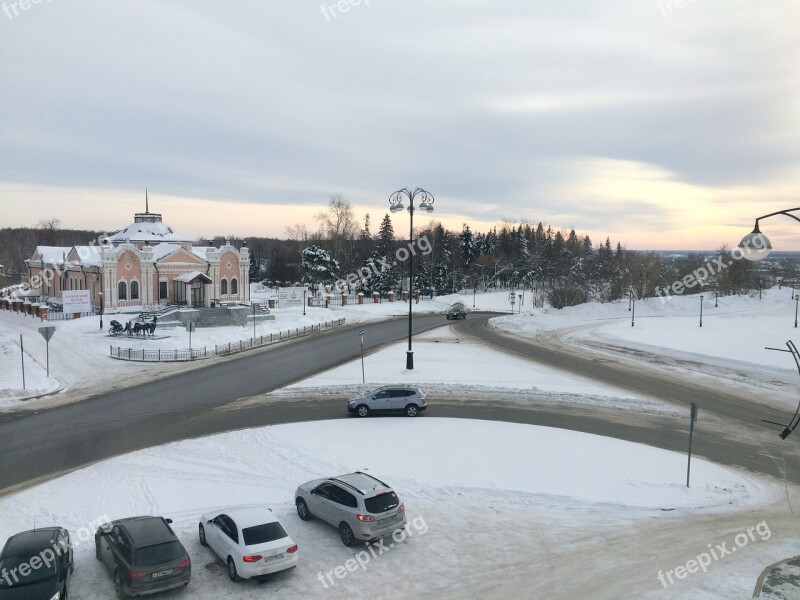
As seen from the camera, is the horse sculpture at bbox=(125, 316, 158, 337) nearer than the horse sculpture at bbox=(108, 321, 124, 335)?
Yes

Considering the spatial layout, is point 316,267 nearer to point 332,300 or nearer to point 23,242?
point 332,300

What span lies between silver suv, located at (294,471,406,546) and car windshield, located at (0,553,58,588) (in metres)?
5.35

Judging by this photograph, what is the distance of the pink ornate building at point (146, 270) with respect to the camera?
171 ft

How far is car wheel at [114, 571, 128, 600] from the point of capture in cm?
987

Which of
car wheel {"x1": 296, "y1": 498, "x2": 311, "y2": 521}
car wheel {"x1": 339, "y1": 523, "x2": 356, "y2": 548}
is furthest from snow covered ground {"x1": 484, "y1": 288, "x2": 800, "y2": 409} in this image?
car wheel {"x1": 296, "y1": 498, "x2": 311, "y2": 521}

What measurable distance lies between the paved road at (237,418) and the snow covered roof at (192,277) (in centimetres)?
2396

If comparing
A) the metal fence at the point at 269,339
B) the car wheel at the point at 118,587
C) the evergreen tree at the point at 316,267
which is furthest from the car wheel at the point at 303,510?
the evergreen tree at the point at 316,267

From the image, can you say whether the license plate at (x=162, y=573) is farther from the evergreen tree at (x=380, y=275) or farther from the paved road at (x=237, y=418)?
the evergreen tree at (x=380, y=275)

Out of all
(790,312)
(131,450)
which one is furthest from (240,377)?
(790,312)

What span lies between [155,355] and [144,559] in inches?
1086

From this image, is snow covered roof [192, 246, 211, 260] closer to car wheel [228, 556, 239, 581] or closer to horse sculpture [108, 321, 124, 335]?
horse sculpture [108, 321, 124, 335]

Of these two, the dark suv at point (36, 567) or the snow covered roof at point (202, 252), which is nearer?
the dark suv at point (36, 567)

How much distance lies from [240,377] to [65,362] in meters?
11.3

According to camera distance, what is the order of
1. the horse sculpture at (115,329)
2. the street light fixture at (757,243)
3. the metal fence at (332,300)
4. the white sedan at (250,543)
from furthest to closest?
the metal fence at (332,300) → the horse sculpture at (115,329) → the white sedan at (250,543) → the street light fixture at (757,243)
